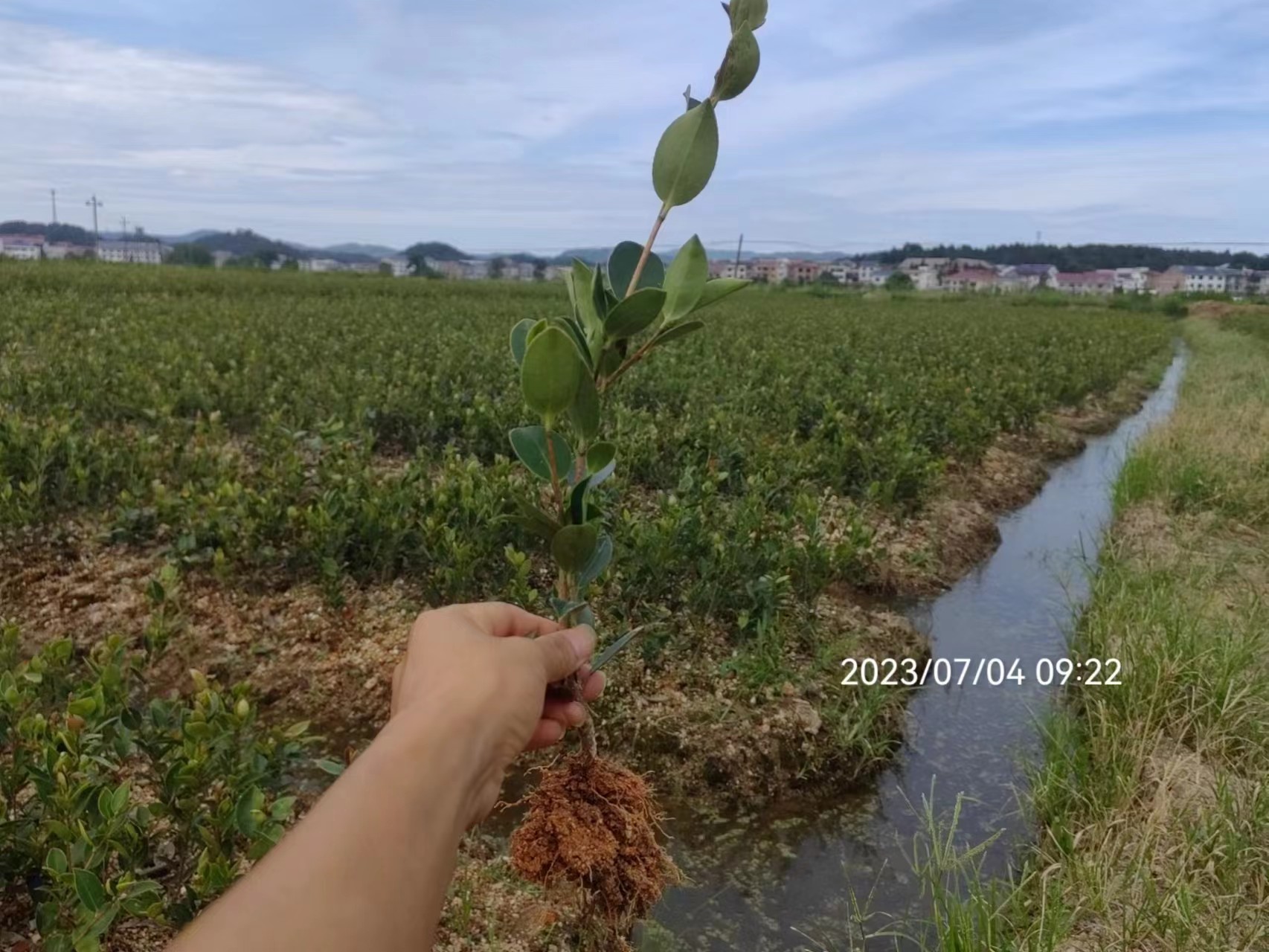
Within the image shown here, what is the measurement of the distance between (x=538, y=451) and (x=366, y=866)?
0.56 m

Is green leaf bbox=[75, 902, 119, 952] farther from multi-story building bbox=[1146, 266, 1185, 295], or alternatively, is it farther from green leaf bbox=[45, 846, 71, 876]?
multi-story building bbox=[1146, 266, 1185, 295]

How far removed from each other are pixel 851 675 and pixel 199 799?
2.61 meters

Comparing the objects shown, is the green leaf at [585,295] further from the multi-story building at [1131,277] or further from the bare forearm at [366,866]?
the multi-story building at [1131,277]

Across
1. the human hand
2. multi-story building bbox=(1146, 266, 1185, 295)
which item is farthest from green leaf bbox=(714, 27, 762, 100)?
multi-story building bbox=(1146, 266, 1185, 295)

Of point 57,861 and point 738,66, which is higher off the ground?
point 738,66

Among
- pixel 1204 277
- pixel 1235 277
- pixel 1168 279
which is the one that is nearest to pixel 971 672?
pixel 1168 279

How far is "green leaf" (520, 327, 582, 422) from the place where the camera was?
0.95m

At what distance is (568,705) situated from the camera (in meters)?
1.14

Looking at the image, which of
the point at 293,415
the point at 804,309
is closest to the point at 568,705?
the point at 293,415

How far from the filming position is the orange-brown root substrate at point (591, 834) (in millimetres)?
1377

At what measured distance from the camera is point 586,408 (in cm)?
108

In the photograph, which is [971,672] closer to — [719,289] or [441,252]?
[719,289]

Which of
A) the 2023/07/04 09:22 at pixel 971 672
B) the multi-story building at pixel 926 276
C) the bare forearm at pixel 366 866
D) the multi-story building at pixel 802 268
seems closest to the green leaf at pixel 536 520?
the bare forearm at pixel 366 866

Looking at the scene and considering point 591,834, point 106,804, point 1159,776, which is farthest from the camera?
point 1159,776
